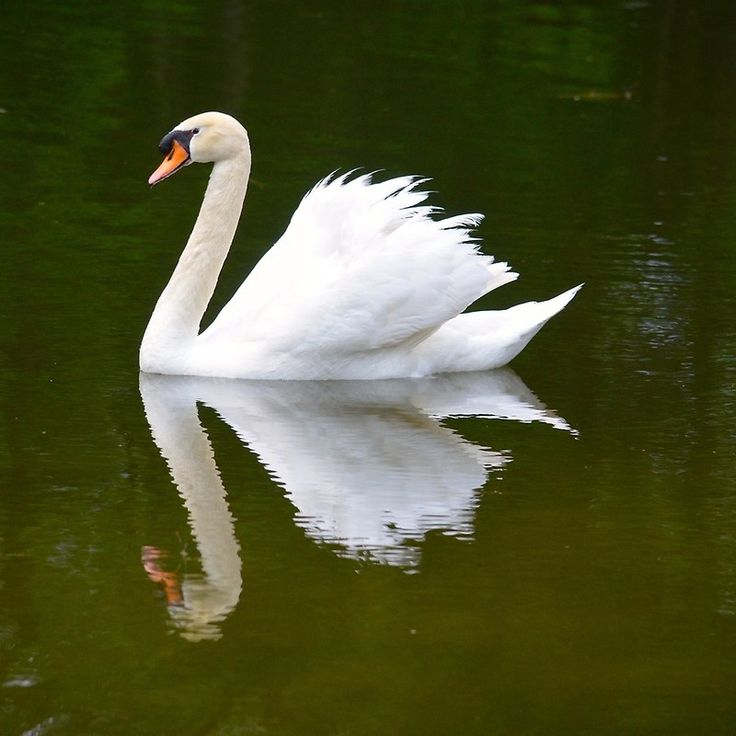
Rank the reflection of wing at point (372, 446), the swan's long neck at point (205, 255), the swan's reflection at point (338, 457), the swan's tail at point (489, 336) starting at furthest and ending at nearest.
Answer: the swan's tail at point (489, 336), the swan's long neck at point (205, 255), the reflection of wing at point (372, 446), the swan's reflection at point (338, 457)

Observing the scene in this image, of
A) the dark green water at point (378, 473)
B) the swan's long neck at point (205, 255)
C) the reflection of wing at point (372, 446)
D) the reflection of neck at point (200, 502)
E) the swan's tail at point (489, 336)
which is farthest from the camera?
the swan's tail at point (489, 336)

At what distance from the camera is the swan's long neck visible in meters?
8.53

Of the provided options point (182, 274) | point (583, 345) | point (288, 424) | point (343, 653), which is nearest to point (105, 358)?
point (182, 274)

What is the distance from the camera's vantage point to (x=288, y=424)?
775cm

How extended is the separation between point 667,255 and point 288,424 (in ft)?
12.7

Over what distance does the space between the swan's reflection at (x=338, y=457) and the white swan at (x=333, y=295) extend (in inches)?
4.4

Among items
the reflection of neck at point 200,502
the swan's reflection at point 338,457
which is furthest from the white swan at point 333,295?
the reflection of neck at point 200,502

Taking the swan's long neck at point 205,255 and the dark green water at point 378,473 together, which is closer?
the dark green water at point 378,473

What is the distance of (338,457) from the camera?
729cm

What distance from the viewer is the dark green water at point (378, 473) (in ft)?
17.0

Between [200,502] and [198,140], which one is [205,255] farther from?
[200,502]

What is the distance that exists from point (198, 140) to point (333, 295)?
1.05m

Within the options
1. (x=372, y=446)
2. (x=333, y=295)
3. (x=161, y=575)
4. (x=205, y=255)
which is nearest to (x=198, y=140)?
(x=205, y=255)

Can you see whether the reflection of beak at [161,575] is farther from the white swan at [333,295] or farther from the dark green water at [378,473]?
the white swan at [333,295]
